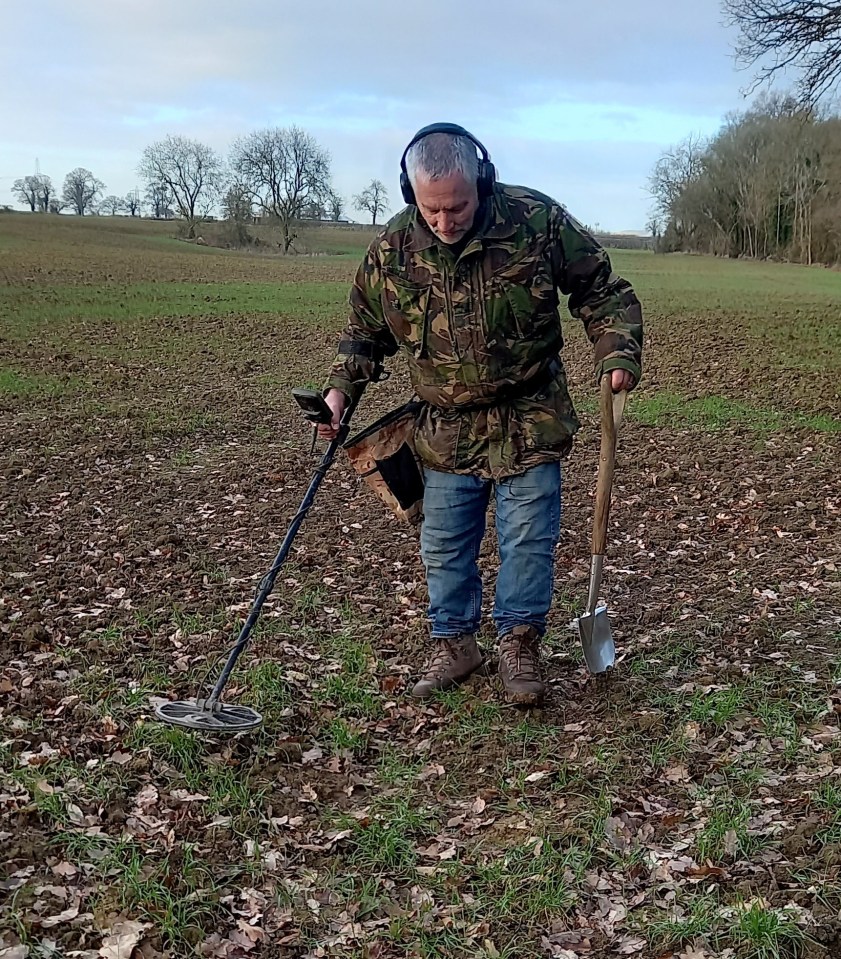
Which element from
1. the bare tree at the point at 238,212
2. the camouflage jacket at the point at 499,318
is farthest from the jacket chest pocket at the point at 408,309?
the bare tree at the point at 238,212

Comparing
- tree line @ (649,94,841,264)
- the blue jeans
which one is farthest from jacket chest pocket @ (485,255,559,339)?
tree line @ (649,94,841,264)

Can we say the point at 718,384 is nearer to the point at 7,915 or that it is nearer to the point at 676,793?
the point at 676,793

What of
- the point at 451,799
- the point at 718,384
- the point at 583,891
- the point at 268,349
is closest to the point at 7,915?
the point at 451,799

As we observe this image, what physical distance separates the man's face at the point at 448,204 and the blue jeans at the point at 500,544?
1015 mm

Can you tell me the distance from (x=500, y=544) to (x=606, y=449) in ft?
2.02

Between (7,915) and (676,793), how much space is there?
7.63 feet

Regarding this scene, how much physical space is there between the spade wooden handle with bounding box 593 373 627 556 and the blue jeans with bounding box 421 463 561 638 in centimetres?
20

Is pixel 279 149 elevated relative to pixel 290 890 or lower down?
elevated

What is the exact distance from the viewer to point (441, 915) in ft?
9.91

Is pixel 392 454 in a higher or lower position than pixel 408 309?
lower

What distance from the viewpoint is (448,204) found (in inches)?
139

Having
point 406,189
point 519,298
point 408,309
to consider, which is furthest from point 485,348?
point 406,189

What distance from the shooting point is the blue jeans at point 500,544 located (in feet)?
13.0

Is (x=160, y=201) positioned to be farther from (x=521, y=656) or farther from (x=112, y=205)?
(x=521, y=656)
